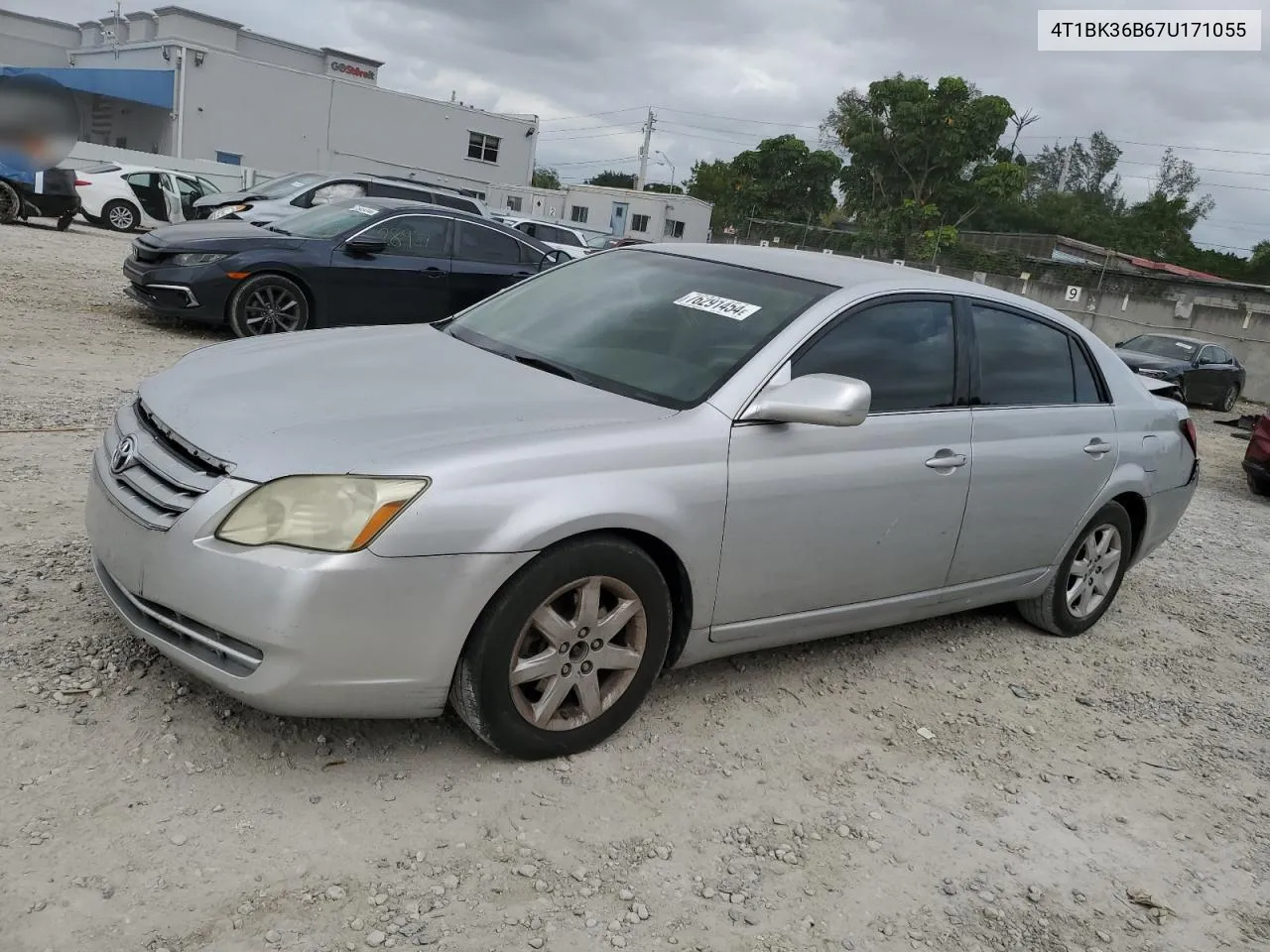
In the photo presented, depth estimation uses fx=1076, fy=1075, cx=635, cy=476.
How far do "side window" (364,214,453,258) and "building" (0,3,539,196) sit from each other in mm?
27708

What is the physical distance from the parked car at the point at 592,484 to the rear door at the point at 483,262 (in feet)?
19.0

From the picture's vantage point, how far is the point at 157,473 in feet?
10.1

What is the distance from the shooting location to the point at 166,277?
9289 mm

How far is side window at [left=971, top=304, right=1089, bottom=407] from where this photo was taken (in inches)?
177

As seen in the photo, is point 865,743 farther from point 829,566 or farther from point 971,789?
point 829,566

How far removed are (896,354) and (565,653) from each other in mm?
1819

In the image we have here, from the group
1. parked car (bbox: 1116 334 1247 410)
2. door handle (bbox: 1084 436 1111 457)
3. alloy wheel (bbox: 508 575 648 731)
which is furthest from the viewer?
parked car (bbox: 1116 334 1247 410)

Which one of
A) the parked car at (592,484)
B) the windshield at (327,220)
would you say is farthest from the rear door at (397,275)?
the parked car at (592,484)

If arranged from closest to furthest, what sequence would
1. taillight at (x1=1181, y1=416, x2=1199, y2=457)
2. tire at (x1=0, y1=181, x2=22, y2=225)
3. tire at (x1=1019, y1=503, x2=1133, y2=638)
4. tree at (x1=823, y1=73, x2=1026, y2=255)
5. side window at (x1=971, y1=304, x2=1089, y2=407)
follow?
side window at (x1=971, y1=304, x2=1089, y2=407), tire at (x1=1019, y1=503, x2=1133, y2=638), taillight at (x1=1181, y1=416, x2=1199, y2=457), tire at (x1=0, y1=181, x2=22, y2=225), tree at (x1=823, y1=73, x2=1026, y2=255)

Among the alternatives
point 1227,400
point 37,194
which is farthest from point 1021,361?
point 37,194

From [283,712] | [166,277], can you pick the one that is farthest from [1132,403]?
[166,277]

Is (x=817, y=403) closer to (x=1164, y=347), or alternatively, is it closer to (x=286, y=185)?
(x=286, y=185)

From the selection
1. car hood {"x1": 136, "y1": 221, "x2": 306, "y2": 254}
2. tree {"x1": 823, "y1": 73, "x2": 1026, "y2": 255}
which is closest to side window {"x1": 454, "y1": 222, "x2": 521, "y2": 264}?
car hood {"x1": 136, "y1": 221, "x2": 306, "y2": 254}

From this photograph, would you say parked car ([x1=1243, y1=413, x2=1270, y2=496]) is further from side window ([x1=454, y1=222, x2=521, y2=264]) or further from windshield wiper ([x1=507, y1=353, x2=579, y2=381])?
windshield wiper ([x1=507, y1=353, x2=579, y2=381])
